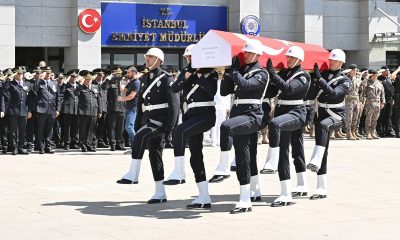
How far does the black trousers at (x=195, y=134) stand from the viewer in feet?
35.1

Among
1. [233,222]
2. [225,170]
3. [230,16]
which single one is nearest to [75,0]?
[230,16]

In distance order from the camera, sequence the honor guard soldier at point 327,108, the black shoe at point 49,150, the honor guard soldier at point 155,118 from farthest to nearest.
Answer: the black shoe at point 49,150
the honor guard soldier at point 327,108
the honor guard soldier at point 155,118

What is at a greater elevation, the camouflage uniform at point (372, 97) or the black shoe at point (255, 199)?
the camouflage uniform at point (372, 97)

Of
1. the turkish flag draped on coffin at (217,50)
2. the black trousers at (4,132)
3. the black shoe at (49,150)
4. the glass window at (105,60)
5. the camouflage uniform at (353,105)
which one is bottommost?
the black shoe at (49,150)

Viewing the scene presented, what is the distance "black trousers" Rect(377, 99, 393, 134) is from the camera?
26.2 m

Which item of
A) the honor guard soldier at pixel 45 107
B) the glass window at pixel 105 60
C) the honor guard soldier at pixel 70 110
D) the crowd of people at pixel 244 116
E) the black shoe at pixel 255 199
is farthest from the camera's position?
the glass window at pixel 105 60

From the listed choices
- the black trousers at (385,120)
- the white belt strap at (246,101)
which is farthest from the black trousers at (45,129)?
the black trousers at (385,120)

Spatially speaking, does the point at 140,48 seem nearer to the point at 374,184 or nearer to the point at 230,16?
the point at 230,16

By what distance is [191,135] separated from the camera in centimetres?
1073

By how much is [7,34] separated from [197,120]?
1612cm

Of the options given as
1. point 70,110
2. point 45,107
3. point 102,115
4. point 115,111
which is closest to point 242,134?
point 45,107

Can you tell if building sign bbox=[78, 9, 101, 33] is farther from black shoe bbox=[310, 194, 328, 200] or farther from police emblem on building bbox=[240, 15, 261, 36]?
black shoe bbox=[310, 194, 328, 200]

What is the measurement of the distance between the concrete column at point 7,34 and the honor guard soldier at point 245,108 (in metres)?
15.9

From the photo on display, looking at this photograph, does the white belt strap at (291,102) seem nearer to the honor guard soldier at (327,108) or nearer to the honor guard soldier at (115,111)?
the honor guard soldier at (327,108)
